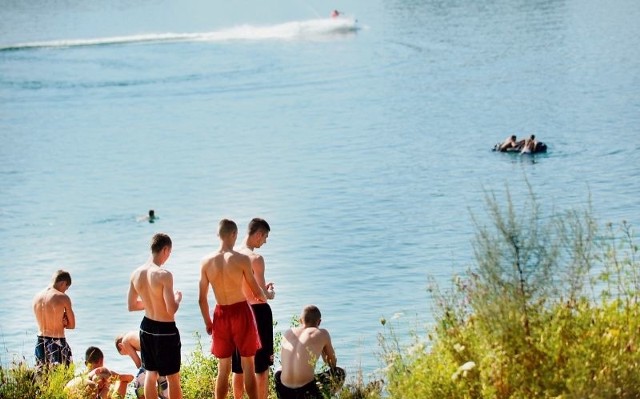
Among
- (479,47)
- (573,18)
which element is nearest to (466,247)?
(479,47)

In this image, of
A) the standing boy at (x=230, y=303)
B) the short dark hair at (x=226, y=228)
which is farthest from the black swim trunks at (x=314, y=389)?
the short dark hair at (x=226, y=228)

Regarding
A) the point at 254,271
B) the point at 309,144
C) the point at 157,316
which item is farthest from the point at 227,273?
the point at 309,144

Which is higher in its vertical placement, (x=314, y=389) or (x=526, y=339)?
(x=526, y=339)

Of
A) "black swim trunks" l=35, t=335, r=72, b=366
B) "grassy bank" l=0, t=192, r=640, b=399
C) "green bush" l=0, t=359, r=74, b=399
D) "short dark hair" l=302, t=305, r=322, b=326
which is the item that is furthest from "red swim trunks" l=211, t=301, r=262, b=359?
"black swim trunks" l=35, t=335, r=72, b=366

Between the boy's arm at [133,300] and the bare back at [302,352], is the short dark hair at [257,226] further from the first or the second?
the boy's arm at [133,300]

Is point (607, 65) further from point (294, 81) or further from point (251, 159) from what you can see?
point (251, 159)

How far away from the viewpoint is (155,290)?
10484 mm

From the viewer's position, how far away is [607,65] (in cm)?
5797

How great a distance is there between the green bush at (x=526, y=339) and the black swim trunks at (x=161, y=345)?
6.97ft

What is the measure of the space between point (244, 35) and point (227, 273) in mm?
67748

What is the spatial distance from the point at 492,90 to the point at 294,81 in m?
10.8

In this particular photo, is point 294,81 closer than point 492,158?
No

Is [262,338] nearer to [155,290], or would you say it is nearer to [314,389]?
[314,389]

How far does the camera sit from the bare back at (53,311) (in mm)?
11922
